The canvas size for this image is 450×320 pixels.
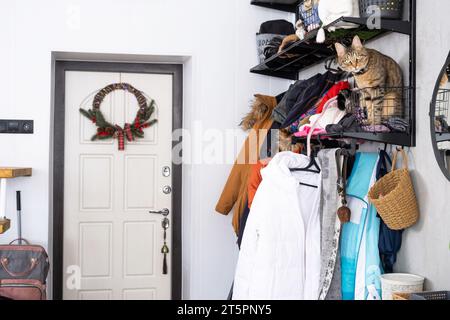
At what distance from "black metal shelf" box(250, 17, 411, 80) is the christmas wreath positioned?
2.39 ft

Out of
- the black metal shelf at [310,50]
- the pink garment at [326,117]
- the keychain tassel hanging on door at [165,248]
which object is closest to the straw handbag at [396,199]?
the pink garment at [326,117]

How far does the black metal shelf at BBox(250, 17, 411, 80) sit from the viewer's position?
1.80m

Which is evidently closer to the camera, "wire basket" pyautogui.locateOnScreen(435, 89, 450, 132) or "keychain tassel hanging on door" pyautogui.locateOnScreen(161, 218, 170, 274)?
"wire basket" pyautogui.locateOnScreen(435, 89, 450, 132)

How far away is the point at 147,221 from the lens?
3.18 meters

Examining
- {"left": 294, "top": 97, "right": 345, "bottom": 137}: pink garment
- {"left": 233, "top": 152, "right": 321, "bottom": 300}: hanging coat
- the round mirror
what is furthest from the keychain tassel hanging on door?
the round mirror

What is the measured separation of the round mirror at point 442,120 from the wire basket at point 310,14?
70 centimetres

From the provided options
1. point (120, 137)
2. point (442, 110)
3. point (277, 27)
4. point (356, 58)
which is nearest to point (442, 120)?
point (442, 110)

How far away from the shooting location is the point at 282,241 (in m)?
2.13

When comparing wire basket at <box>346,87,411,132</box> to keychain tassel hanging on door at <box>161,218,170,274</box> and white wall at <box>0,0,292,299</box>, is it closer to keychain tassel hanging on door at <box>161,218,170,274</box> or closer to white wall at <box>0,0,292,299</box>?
white wall at <box>0,0,292,299</box>

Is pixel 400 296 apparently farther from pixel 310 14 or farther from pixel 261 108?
pixel 261 108

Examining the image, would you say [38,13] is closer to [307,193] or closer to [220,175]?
[220,175]

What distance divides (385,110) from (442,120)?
0.22 meters

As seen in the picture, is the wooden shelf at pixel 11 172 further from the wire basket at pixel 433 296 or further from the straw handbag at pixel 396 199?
the wire basket at pixel 433 296

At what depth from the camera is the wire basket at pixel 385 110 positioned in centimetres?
176
